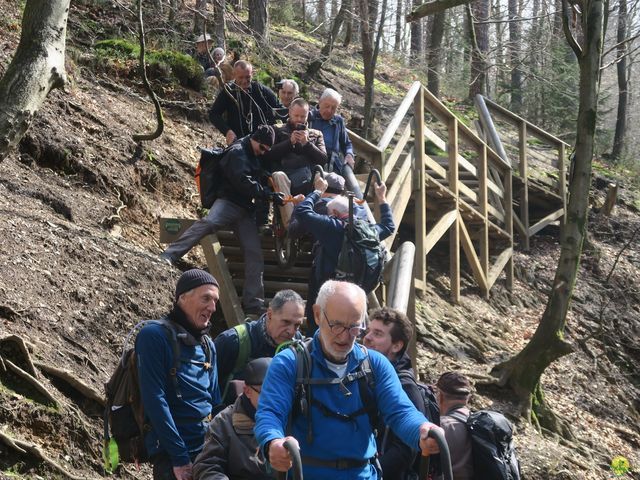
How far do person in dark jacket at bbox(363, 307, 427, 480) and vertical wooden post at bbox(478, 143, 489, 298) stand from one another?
9220 millimetres

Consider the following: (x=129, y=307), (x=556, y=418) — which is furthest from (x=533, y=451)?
(x=129, y=307)

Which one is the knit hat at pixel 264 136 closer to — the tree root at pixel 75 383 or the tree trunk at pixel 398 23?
the tree root at pixel 75 383

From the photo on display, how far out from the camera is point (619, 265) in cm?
1645

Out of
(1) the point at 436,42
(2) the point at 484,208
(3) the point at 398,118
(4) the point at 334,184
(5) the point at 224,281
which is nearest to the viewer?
(4) the point at 334,184

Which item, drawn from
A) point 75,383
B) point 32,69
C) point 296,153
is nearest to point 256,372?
point 75,383

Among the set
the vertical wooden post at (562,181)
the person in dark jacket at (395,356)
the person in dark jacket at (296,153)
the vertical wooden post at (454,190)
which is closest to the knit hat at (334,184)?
the person in dark jacket at (296,153)

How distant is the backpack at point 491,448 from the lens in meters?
4.27

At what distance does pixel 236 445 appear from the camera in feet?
12.1

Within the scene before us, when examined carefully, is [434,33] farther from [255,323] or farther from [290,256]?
[255,323]

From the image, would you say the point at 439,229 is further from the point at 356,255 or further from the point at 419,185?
the point at 356,255

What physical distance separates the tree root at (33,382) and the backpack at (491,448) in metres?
2.80

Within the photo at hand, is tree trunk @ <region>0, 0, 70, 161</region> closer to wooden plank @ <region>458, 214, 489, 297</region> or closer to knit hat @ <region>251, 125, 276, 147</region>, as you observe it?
knit hat @ <region>251, 125, 276, 147</region>

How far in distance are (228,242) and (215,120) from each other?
1.56 metres

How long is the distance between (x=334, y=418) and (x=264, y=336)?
3.96ft
